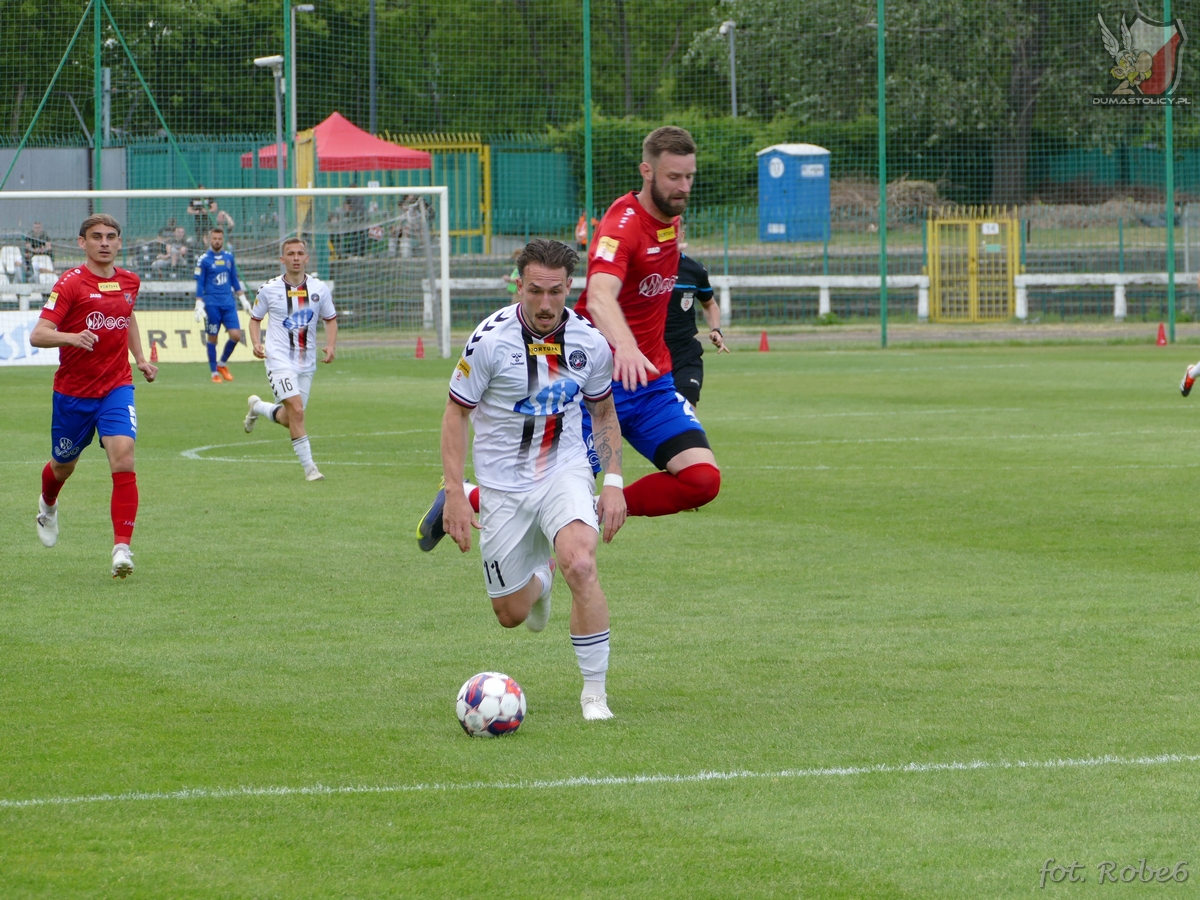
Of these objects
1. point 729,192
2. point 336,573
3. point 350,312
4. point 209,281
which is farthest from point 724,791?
point 729,192

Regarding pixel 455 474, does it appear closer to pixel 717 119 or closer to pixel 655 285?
pixel 655 285

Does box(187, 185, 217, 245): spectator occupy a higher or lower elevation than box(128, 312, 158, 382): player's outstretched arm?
higher

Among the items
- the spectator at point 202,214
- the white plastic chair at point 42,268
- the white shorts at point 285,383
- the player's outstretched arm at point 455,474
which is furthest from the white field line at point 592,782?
the spectator at point 202,214

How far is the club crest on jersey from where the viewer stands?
1591 centimetres

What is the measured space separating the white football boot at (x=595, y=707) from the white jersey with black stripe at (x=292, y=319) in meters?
9.48

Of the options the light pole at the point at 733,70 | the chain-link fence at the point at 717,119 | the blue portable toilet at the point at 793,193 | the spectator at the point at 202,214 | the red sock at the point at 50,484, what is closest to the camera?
the red sock at the point at 50,484

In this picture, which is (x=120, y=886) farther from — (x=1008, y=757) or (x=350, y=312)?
(x=350, y=312)

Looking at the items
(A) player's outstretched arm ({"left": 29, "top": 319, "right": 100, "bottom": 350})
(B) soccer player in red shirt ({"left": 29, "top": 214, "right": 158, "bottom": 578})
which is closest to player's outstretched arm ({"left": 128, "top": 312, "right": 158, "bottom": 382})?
(B) soccer player in red shirt ({"left": 29, "top": 214, "right": 158, "bottom": 578})

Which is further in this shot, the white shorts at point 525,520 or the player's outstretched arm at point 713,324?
the player's outstretched arm at point 713,324

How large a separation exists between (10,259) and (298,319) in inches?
612

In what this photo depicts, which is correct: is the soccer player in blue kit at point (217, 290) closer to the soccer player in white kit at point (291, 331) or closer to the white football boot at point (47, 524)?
the soccer player in white kit at point (291, 331)

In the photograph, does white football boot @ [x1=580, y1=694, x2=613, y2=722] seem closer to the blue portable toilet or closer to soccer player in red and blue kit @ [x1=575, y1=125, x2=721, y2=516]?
soccer player in red and blue kit @ [x1=575, y1=125, x2=721, y2=516]

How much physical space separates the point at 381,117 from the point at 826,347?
10878 millimetres

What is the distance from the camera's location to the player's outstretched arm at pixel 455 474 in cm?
671
